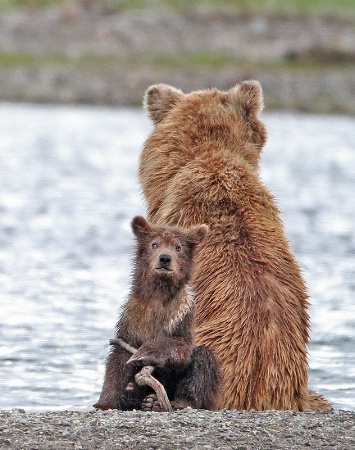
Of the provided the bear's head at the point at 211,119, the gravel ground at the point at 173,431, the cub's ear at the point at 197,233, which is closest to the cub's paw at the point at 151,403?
the gravel ground at the point at 173,431

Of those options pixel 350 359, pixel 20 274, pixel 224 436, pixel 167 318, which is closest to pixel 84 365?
pixel 350 359

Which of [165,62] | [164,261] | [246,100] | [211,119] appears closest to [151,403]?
[164,261]

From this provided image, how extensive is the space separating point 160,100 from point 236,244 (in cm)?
170

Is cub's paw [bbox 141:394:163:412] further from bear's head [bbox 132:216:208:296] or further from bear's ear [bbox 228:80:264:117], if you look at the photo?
bear's ear [bbox 228:80:264:117]

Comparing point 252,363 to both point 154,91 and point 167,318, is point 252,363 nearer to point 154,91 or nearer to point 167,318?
point 167,318

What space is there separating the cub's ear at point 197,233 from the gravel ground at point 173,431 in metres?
0.97

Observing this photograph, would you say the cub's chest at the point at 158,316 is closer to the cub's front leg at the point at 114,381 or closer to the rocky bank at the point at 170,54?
the cub's front leg at the point at 114,381

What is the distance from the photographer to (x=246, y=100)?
8.13 meters

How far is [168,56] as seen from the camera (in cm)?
4541

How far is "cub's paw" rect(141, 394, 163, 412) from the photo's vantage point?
6.17 meters

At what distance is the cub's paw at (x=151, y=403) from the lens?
6.17 meters

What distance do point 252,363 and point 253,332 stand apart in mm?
162

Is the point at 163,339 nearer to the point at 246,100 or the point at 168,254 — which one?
the point at 168,254

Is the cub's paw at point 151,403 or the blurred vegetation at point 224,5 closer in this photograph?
the cub's paw at point 151,403
